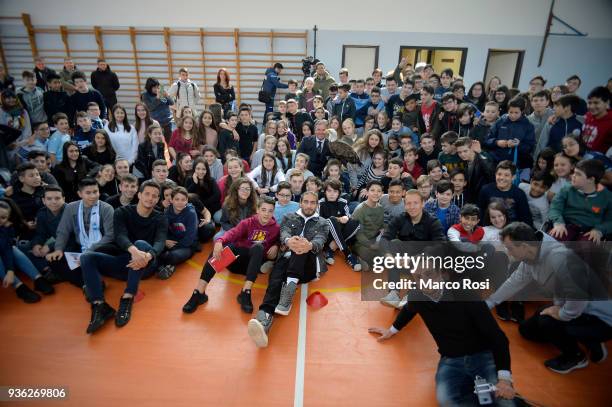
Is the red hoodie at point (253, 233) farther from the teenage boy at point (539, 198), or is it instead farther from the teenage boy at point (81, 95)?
the teenage boy at point (81, 95)

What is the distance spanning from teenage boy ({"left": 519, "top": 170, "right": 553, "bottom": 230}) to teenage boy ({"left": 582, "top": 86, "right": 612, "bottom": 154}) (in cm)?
86

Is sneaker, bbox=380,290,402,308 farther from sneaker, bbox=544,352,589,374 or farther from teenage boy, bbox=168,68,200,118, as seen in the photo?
teenage boy, bbox=168,68,200,118

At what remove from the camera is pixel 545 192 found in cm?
420

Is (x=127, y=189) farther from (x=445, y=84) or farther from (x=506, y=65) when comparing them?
(x=506, y=65)

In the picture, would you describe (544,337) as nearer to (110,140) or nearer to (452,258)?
(452,258)

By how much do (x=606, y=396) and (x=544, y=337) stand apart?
1.78ft

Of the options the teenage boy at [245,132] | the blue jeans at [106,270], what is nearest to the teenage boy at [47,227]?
the blue jeans at [106,270]

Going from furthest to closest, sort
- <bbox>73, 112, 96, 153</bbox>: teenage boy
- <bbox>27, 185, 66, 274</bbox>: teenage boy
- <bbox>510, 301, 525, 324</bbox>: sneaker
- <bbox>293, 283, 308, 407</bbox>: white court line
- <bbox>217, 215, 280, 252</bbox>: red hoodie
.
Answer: <bbox>73, 112, 96, 153</bbox>: teenage boy
<bbox>217, 215, 280, 252</bbox>: red hoodie
<bbox>27, 185, 66, 274</bbox>: teenage boy
<bbox>510, 301, 525, 324</bbox>: sneaker
<bbox>293, 283, 308, 407</bbox>: white court line

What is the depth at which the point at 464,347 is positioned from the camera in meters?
2.46

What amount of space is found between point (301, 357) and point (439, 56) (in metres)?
11.2

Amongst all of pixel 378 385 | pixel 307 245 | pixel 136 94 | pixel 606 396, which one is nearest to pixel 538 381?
pixel 606 396

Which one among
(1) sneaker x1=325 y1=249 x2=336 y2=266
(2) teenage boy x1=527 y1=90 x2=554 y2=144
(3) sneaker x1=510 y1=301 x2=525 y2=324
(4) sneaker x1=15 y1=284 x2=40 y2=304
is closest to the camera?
(3) sneaker x1=510 y1=301 x2=525 y2=324

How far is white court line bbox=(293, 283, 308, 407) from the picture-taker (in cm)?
257

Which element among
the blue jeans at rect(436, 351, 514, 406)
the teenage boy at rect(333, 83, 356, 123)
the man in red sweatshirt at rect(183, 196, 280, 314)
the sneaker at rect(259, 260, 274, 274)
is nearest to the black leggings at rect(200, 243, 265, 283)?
the man in red sweatshirt at rect(183, 196, 280, 314)
